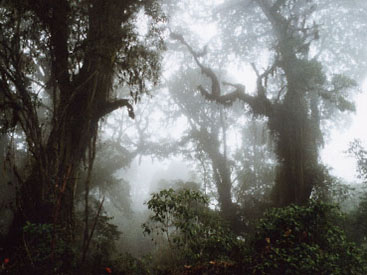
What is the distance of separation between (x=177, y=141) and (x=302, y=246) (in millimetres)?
18543

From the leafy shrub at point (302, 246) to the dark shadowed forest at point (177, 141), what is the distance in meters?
0.03

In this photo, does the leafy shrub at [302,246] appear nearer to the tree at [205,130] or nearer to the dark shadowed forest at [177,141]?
the dark shadowed forest at [177,141]

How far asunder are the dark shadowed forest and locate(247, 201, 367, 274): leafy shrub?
0.11 feet

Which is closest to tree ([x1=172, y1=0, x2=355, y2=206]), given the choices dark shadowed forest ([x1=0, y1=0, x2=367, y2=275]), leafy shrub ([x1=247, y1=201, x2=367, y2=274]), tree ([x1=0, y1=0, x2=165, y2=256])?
dark shadowed forest ([x1=0, y1=0, x2=367, y2=275])

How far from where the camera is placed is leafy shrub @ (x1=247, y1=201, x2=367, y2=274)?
435 cm

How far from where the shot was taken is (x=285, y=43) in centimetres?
1273

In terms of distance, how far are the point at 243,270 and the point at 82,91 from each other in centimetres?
642

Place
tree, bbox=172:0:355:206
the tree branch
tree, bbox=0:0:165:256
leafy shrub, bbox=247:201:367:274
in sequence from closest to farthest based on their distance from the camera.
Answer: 1. leafy shrub, bbox=247:201:367:274
2. tree, bbox=0:0:165:256
3. the tree branch
4. tree, bbox=172:0:355:206

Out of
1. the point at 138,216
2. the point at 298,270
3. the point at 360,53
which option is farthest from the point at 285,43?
the point at 138,216

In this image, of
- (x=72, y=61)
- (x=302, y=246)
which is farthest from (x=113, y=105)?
(x=302, y=246)

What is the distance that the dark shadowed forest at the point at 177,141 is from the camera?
4.47 m

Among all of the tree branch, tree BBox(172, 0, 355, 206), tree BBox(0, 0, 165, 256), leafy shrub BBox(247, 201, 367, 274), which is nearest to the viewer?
leafy shrub BBox(247, 201, 367, 274)

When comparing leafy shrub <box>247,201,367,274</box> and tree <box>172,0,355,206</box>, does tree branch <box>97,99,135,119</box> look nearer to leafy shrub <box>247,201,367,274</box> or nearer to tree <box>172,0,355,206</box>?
leafy shrub <box>247,201,367,274</box>

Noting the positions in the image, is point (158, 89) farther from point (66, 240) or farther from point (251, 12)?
point (66, 240)
